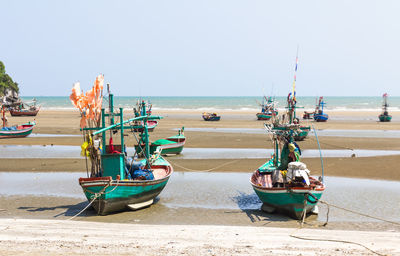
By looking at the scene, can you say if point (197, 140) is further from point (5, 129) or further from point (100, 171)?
point (100, 171)

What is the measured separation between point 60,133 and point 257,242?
107 ft

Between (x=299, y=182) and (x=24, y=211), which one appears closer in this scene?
(x=299, y=182)

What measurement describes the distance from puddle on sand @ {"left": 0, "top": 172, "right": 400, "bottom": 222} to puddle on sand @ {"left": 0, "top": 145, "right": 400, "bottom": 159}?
5140 millimetres

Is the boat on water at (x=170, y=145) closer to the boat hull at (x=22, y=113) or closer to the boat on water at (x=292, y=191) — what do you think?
the boat on water at (x=292, y=191)

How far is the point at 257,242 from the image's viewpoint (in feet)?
31.1

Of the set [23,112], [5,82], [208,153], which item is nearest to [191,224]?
[208,153]

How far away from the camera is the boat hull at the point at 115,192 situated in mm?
12438

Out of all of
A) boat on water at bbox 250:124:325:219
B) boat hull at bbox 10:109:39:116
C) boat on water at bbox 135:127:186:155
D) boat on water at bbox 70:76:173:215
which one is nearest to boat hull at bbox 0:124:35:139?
boat on water at bbox 135:127:186:155

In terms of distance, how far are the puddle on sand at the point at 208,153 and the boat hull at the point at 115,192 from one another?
11307mm

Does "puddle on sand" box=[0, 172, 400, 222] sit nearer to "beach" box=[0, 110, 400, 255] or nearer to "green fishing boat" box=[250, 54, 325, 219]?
"beach" box=[0, 110, 400, 255]

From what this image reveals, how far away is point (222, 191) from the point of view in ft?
53.6

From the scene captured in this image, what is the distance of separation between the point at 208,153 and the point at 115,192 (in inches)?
548

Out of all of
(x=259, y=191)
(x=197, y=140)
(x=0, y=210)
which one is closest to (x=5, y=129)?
(x=197, y=140)

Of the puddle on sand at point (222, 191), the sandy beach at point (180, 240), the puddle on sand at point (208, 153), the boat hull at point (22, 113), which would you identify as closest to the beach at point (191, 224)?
the sandy beach at point (180, 240)
